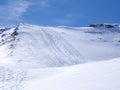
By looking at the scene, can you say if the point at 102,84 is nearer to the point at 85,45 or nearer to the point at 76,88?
the point at 76,88

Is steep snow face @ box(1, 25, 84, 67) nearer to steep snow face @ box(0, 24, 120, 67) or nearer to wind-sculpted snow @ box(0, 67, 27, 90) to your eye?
steep snow face @ box(0, 24, 120, 67)

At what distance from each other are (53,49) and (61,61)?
854cm

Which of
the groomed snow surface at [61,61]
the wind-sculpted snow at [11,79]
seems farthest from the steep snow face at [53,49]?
the wind-sculpted snow at [11,79]

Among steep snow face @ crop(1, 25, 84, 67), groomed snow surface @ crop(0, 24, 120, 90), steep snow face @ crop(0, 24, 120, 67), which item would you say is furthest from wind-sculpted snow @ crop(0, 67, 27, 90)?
steep snow face @ crop(1, 25, 84, 67)

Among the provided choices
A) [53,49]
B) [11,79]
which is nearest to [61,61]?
[53,49]

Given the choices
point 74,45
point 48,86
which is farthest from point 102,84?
point 74,45

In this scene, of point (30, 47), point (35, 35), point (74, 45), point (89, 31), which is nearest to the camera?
point (30, 47)

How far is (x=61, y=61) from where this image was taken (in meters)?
35.0

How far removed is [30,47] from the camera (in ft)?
143

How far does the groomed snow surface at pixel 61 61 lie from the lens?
11.7m

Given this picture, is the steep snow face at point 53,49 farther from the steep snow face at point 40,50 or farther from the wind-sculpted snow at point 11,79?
the wind-sculpted snow at point 11,79

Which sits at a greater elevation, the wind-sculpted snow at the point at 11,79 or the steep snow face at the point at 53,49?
the steep snow face at the point at 53,49

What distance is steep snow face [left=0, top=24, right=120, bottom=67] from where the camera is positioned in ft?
116

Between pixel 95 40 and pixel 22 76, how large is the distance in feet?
146
